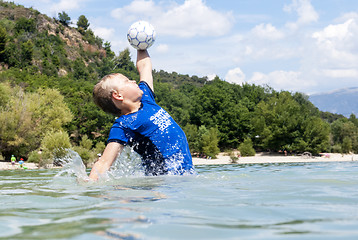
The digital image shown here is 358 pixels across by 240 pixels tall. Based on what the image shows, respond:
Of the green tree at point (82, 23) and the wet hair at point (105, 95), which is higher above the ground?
the green tree at point (82, 23)

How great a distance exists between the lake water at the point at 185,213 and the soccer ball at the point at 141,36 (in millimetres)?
2600

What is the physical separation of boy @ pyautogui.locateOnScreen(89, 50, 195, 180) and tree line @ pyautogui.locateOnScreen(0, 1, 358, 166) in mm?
30252

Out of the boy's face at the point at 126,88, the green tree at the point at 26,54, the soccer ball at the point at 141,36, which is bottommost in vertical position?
the boy's face at the point at 126,88

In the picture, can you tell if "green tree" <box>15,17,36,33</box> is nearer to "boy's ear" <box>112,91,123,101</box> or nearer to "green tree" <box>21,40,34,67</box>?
"green tree" <box>21,40,34,67</box>

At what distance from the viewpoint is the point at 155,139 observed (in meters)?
5.04

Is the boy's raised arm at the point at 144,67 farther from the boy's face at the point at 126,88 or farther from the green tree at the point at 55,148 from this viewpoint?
the green tree at the point at 55,148

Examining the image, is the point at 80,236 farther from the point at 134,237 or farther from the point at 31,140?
the point at 31,140

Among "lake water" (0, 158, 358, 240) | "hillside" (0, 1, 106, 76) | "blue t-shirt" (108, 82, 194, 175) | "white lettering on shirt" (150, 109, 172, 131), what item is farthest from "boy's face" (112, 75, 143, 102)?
"hillside" (0, 1, 106, 76)

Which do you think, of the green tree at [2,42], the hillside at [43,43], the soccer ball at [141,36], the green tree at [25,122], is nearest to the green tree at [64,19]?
the hillside at [43,43]

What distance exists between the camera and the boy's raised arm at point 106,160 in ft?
14.8

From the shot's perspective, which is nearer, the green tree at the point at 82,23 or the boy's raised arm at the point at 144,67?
the boy's raised arm at the point at 144,67

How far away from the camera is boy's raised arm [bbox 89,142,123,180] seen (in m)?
4.52

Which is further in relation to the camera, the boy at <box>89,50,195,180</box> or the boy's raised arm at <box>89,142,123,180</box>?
the boy at <box>89,50,195,180</box>

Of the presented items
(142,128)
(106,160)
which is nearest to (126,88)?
(142,128)
